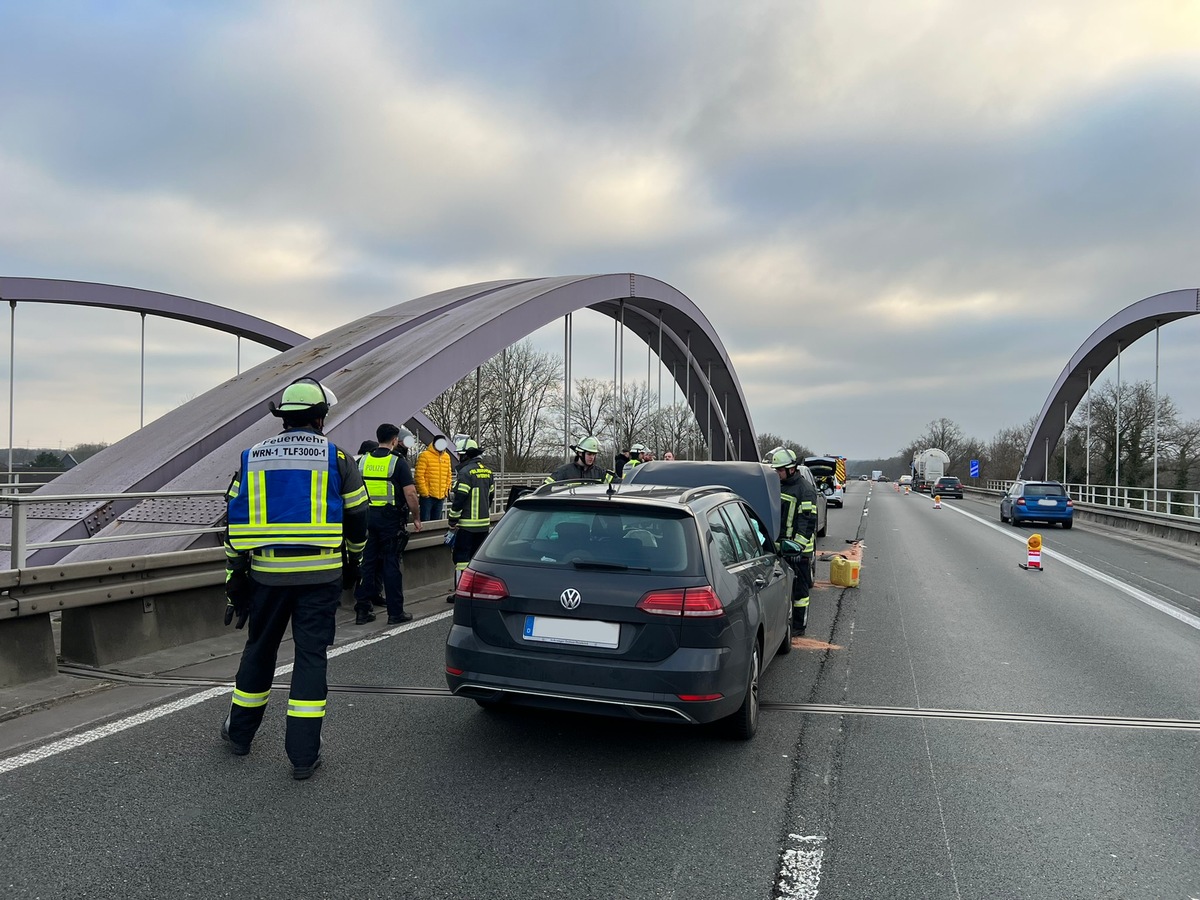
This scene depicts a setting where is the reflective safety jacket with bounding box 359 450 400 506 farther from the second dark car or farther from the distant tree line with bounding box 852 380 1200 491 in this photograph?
the second dark car

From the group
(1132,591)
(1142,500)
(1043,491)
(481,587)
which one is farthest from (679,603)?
(1142,500)

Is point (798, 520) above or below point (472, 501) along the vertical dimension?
below

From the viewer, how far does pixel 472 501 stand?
8320 millimetres

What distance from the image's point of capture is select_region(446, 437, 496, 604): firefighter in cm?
828

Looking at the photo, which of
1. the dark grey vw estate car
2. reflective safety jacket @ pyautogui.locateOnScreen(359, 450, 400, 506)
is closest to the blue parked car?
reflective safety jacket @ pyautogui.locateOnScreen(359, 450, 400, 506)

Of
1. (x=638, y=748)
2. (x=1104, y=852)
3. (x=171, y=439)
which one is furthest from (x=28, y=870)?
(x=171, y=439)

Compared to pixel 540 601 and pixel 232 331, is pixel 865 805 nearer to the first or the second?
pixel 540 601

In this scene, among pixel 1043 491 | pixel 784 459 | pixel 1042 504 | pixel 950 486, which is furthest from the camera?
pixel 950 486

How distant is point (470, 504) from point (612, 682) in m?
4.55

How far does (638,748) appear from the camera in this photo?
4.45 meters

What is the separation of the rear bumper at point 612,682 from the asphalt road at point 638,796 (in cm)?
33

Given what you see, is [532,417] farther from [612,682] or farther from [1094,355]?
[612,682]

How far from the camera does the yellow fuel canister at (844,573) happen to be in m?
10.8

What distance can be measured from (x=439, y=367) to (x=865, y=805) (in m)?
14.3
